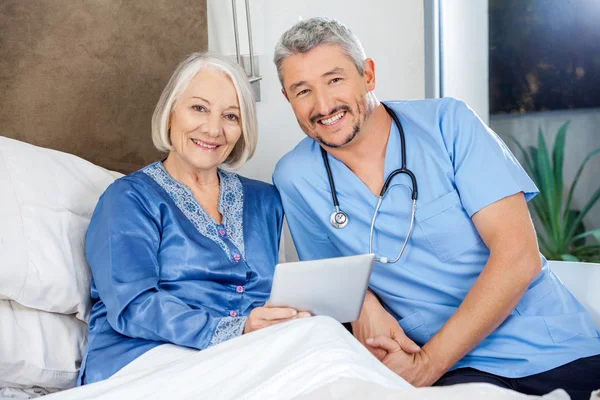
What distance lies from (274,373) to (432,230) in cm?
73

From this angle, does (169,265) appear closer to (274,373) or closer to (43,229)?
(43,229)

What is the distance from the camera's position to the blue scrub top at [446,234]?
5.80 ft

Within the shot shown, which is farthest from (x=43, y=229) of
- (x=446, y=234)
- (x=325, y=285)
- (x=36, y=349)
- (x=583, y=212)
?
(x=583, y=212)

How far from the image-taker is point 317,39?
1.85 meters

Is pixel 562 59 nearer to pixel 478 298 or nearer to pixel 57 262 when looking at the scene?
pixel 478 298

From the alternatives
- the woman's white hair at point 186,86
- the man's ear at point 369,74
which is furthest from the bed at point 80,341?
the man's ear at point 369,74

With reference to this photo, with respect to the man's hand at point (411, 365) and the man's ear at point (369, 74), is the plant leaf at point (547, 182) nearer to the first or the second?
the man's ear at point (369, 74)

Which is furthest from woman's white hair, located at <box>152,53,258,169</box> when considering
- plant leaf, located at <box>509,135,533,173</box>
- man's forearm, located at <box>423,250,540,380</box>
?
plant leaf, located at <box>509,135,533,173</box>

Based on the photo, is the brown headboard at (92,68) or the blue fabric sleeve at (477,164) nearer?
the blue fabric sleeve at (477,164)

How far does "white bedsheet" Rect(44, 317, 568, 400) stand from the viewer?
118 centimetres

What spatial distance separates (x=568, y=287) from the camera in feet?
6.46

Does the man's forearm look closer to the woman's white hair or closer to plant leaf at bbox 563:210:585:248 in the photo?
the woman's white hair

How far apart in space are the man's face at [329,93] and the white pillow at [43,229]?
60 centimetres

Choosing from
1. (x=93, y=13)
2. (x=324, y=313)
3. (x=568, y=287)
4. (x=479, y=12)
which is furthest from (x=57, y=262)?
(x=479, y=12)
